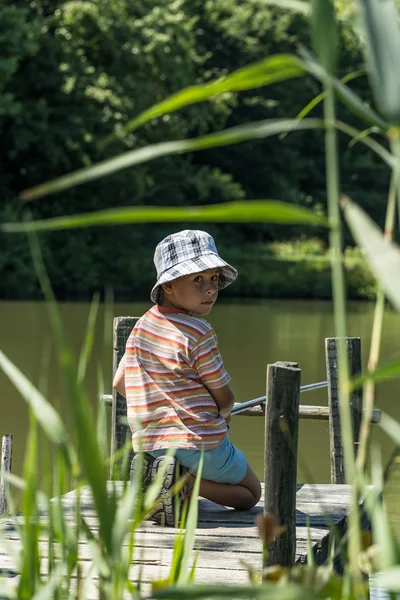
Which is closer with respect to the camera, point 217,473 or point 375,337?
point 375,337

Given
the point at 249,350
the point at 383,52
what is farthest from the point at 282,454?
the point at 249,350

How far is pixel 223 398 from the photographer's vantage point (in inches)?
147

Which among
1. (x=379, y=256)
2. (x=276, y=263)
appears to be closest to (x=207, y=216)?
(x=379, y=256)

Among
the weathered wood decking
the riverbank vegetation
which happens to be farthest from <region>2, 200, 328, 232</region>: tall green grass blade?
the weathered wood decking

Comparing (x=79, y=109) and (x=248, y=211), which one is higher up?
(x=79, y=109)

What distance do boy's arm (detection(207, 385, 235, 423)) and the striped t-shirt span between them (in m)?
0.01

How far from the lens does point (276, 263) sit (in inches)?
1300

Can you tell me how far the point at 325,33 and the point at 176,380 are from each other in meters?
2.54

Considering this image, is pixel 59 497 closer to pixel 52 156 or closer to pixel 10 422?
pixel 10 422

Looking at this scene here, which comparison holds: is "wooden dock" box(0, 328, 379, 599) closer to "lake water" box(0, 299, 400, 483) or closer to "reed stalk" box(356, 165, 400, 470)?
"reed stalk" box(356, 165, 400, 470)

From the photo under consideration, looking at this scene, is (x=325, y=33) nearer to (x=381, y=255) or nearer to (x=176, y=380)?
(x=381, y=255)

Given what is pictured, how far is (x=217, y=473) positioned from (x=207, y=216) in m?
2.78

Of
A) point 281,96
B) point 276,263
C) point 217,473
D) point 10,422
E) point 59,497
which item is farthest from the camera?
point 281,96

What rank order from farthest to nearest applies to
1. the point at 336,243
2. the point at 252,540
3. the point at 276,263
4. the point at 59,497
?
the point at 276,263 < the point at 252,540 < the point at 59,497 < the point at 336,243
